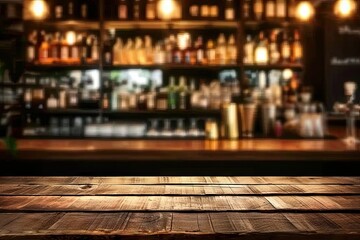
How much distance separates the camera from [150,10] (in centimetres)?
534

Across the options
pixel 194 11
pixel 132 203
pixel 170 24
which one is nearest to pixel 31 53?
pixel 170 24

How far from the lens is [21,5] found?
18.9 ft

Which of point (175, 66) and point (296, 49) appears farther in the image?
point (296, 49)

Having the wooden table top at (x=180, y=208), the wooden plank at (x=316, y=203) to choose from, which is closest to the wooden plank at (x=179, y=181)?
the wooden table top at (x=180, y=208)

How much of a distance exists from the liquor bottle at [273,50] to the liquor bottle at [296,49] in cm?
15

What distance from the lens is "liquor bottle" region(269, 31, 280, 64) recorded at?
5320 mm

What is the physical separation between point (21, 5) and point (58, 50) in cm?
73

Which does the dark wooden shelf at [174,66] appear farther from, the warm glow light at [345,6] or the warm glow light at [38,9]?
the warm glow light at [345,6]

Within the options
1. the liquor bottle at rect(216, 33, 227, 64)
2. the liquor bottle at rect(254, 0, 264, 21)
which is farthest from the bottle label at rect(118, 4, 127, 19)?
the liquor bottle at rect(254, 0, 264, 21)

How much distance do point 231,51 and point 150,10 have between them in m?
0.83

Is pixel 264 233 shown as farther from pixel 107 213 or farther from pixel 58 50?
pixel 58 50

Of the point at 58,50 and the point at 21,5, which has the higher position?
the point at 21,5

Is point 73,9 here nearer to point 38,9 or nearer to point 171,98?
point 38,9

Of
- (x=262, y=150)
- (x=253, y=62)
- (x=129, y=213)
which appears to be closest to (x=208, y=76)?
(x=253, y=62)
